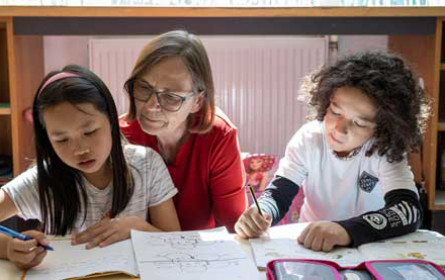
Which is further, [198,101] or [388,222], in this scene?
[198,101]

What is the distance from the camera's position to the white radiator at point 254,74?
8.04 feet

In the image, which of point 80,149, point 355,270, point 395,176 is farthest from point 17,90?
point 355,270

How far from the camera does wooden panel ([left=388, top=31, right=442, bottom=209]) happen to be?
1.97m

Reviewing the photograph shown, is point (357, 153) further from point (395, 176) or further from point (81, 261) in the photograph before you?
point (81, 261)

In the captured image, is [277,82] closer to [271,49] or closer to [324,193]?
[271,49]

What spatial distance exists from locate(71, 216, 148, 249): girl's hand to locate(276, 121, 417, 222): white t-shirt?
1.60 feet

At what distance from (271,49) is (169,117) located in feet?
4.13

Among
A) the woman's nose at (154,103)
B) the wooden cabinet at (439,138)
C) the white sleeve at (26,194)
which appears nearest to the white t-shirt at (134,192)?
the white sleeve at (26,194)

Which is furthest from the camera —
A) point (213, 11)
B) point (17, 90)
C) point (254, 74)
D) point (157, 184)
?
point (254, 74)

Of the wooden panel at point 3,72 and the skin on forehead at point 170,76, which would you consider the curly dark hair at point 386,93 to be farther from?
the wooden panel at point 3,72

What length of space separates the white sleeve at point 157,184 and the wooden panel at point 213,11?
0.66 metres

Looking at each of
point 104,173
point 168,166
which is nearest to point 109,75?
point 168,166

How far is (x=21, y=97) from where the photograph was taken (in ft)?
6.57

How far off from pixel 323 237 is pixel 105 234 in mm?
418
